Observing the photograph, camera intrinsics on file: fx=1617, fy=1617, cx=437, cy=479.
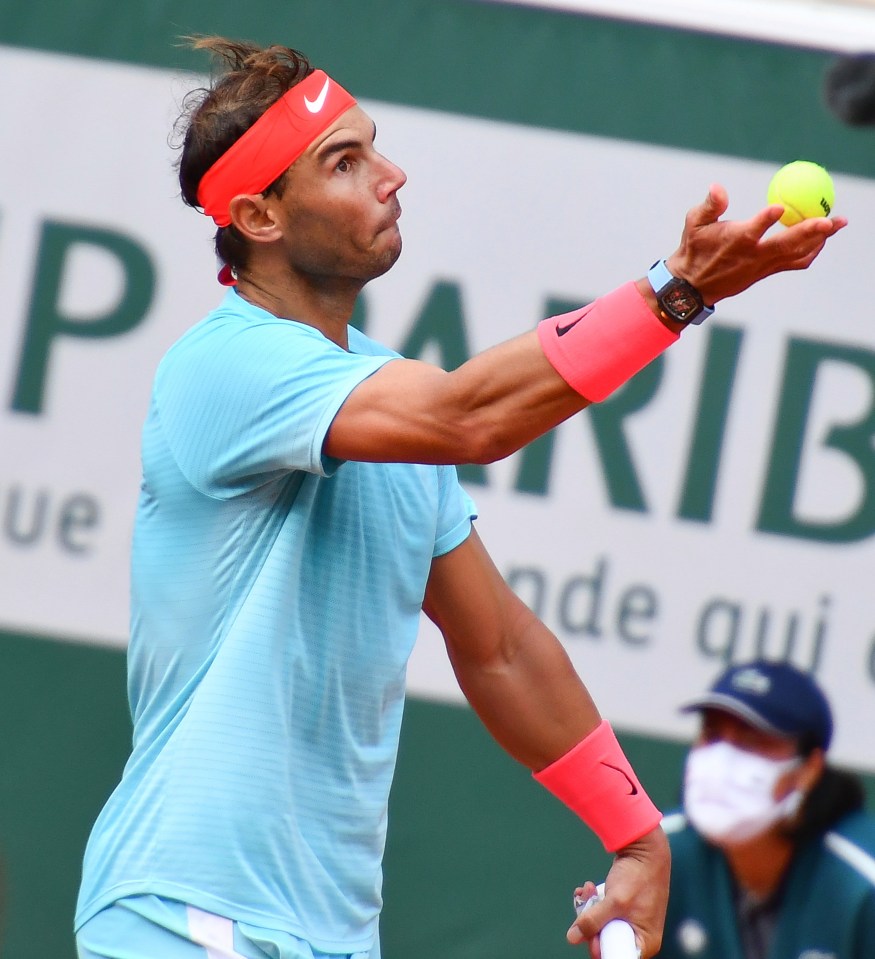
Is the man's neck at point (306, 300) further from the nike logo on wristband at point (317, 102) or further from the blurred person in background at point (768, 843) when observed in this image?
the blurred person in background at point (768, 843)

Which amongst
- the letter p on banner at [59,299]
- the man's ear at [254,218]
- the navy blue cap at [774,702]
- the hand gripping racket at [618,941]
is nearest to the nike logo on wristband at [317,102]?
the man's ear at [254,218]

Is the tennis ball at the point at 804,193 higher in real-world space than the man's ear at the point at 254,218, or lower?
higher

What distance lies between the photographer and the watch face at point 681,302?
1.79 metres

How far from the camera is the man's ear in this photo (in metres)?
2.25

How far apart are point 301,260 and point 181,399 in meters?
0.30

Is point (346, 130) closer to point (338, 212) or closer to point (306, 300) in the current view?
point (338, 212)

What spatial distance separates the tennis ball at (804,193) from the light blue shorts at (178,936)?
42.8 inches

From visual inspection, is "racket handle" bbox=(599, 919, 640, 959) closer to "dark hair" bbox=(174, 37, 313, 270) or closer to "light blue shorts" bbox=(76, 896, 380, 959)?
"light blue shorts" bbox=(76, 896, 380, 959)

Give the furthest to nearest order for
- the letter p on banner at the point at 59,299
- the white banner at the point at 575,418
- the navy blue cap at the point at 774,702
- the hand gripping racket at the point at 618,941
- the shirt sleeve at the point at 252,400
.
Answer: the letter p on banner at the point at 59,299 → the white banner at the point at 575,418 → the navy blue cap at the point at 774,702 → the hand gripping racket at the point at 618,941 → the shirt sleeve at the point at 252,400

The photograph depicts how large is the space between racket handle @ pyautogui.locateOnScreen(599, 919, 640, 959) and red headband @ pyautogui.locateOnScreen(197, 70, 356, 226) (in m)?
1.12

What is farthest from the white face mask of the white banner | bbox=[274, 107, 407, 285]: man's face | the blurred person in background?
bbox=[274, 107, 407, 285]: man's face

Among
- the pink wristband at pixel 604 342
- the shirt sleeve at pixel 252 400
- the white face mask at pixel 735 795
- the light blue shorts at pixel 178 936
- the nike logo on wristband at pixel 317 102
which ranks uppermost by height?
the nike logo on wristband at pixel 317 102

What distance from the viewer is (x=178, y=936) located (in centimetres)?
200

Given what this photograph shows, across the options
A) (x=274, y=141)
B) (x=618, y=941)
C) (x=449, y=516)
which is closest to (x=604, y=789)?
(x=618, y=941)
